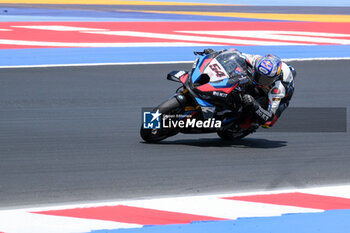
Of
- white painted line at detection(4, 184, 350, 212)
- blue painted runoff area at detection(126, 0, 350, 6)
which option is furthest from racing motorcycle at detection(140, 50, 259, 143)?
blue painted runoff area at detection(126, 0, 350, 6)

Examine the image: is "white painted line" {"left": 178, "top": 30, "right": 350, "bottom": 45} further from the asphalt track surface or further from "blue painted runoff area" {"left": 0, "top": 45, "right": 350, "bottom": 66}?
the asphalt track surface

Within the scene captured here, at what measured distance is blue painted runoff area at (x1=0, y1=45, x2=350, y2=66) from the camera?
16.2 meters

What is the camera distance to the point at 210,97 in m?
8.61

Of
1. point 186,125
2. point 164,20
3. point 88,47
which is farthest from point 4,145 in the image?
point 164,20

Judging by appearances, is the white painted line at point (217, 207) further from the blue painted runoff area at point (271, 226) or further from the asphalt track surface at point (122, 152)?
the asphalt track surface at point (122, 152)

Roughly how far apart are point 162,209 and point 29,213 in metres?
1.11

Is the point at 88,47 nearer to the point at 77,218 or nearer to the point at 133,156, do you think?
the point at 133,156

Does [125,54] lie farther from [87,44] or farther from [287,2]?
[287,2]

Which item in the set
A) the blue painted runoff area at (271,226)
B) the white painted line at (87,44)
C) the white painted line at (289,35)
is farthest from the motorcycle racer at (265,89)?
the white painted line at (289,35)

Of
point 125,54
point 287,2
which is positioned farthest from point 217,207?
point 287,2

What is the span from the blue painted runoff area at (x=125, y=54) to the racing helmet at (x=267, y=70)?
7942mm

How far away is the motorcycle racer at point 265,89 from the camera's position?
850 cm

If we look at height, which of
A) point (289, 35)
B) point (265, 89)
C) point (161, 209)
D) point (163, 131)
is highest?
point (289, 35)

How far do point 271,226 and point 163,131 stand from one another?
3193 millimetres
